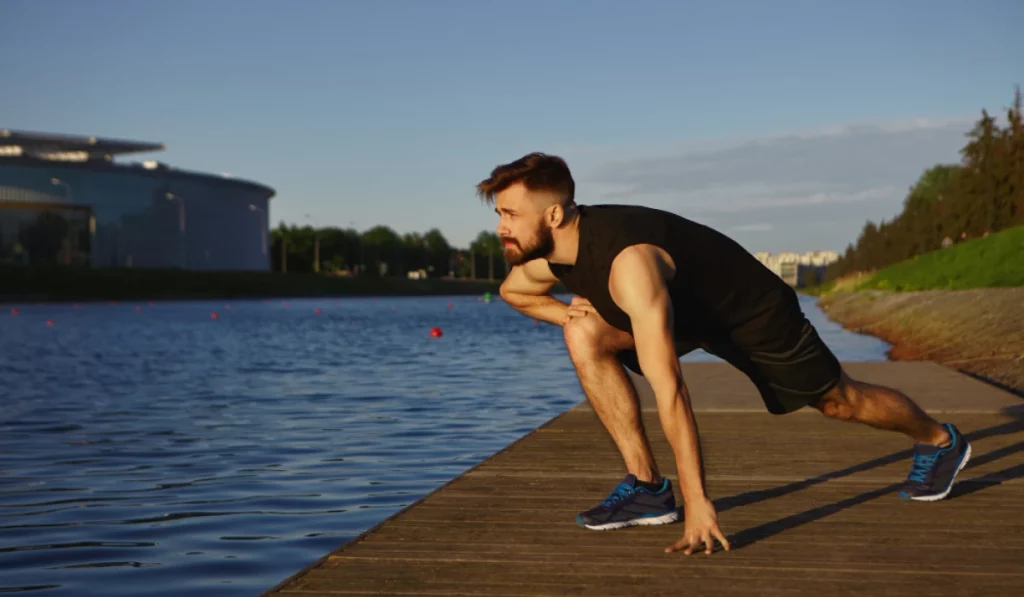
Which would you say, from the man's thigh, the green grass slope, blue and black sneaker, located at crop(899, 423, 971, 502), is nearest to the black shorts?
the man's thigh

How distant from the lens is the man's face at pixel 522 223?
4.86 metres

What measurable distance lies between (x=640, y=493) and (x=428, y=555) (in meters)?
1.05

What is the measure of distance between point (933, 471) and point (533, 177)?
247 centimetres

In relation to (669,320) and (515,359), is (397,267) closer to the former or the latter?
(515,359)

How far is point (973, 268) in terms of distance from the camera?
33.3 metres

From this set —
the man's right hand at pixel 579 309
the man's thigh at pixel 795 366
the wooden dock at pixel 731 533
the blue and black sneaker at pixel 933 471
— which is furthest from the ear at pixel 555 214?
the blue and black sneaker at pixel 933 471

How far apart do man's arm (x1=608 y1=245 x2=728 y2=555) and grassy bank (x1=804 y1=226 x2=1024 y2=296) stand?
23.7 metres

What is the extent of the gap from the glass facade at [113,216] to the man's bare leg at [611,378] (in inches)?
4329

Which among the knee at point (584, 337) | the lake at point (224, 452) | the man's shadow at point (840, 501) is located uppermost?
the knee at point (584, 337)

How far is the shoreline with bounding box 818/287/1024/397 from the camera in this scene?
15305 millimetres

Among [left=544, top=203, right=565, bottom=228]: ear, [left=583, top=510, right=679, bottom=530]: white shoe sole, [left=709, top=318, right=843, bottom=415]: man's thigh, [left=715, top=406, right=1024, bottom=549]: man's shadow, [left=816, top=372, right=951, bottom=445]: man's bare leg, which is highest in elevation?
[left=544, top=203, right=565, bottom=228]: ear

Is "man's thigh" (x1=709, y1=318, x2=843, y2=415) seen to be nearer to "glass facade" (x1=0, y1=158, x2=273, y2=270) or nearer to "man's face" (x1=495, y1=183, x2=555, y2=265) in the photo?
"man's face" (x1=495, y1=183, x2=555, y2=265)

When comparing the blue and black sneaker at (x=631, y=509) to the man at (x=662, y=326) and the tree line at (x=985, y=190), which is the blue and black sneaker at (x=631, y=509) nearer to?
the man at (x=662, y=326)

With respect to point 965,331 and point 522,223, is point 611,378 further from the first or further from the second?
point 965,331
